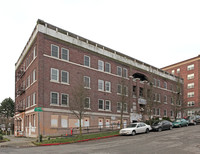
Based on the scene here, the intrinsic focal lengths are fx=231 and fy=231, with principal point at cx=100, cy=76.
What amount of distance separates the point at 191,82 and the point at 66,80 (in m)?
50.1

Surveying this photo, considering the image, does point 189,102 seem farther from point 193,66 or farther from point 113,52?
point 113,52

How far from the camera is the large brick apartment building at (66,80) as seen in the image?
99.7 feet

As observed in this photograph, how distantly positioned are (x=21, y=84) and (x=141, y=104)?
23.9 m

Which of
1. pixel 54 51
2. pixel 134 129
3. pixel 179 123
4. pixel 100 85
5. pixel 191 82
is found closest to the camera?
pixel 134 129

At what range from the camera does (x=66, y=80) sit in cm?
3328

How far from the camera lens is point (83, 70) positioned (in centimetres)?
3588

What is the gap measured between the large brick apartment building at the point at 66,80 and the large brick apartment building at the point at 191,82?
30.3 meters

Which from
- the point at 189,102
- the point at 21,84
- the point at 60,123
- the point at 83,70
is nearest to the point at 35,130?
the point at 60,123

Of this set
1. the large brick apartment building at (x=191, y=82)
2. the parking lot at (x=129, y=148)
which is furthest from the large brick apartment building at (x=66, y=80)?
the large brick apartment building at (x=191, y=82)

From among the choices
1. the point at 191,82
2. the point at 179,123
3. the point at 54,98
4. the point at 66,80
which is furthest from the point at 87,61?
the point at 191,82

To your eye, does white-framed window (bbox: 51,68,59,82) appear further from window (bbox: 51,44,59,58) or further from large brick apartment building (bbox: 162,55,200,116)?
large brick apartment building (bbox: 162,55,200,116)

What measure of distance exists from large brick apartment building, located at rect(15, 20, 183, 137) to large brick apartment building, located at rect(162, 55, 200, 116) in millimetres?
30324

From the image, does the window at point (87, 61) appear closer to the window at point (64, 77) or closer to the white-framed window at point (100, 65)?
the white-framed window at point (100, 65)

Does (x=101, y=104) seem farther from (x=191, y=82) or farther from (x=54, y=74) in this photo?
(x=191, y=82)
